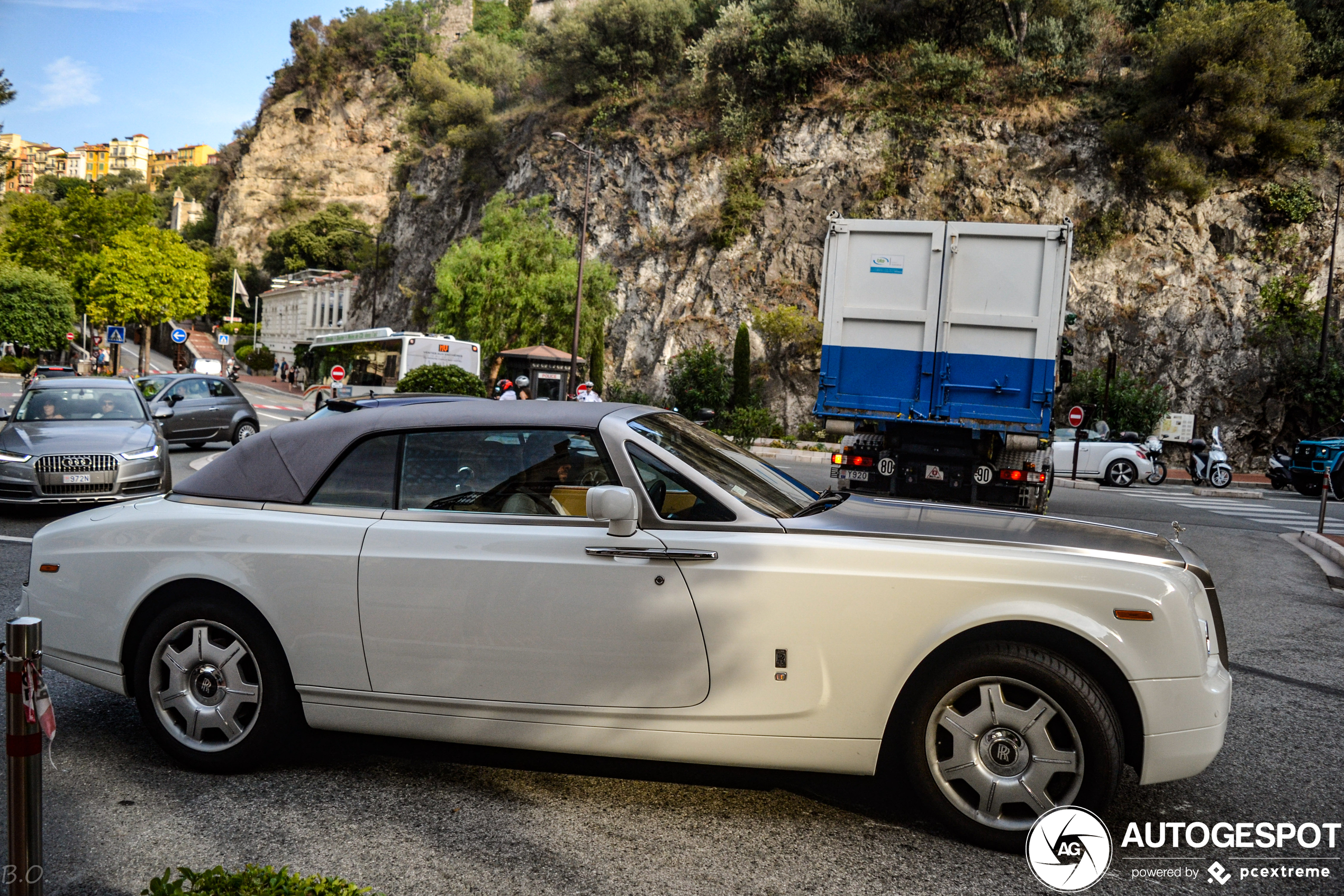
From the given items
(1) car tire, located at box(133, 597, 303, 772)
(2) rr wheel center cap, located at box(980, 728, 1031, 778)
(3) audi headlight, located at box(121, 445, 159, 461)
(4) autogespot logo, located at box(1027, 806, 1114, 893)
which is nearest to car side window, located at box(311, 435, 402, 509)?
(1) car tire, located at box(133, 597, 303, 772)

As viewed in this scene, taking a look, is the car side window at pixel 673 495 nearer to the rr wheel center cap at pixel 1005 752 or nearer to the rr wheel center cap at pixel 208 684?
the rr wheel center cap at pixel 1005 752

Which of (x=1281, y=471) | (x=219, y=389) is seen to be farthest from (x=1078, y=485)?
(x=219, y=389)

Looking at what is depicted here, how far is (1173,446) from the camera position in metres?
32.2

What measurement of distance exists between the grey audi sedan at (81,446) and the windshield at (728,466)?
8067 mm

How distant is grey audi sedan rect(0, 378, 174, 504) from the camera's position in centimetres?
1045

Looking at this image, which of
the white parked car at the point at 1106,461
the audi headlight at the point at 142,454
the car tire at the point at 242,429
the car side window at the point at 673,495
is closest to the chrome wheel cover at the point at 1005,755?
the car side window at the point at 673,495

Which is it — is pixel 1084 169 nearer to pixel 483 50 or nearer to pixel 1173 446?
pixel 1173 446

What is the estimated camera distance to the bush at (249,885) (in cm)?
249

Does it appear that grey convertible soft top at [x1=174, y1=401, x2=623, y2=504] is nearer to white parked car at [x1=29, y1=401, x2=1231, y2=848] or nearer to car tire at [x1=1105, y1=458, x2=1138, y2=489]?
white parked car at [x1=29, y1=401, x2=1231, y2=848]

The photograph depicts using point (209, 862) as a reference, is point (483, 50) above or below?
above

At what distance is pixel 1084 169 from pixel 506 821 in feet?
126

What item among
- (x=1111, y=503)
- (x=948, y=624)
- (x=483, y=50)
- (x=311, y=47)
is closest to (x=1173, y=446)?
(x=1111, y=503)

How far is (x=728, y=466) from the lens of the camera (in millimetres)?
3961

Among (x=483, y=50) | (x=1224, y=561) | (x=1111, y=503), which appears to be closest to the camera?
(x=1224, y=561)
